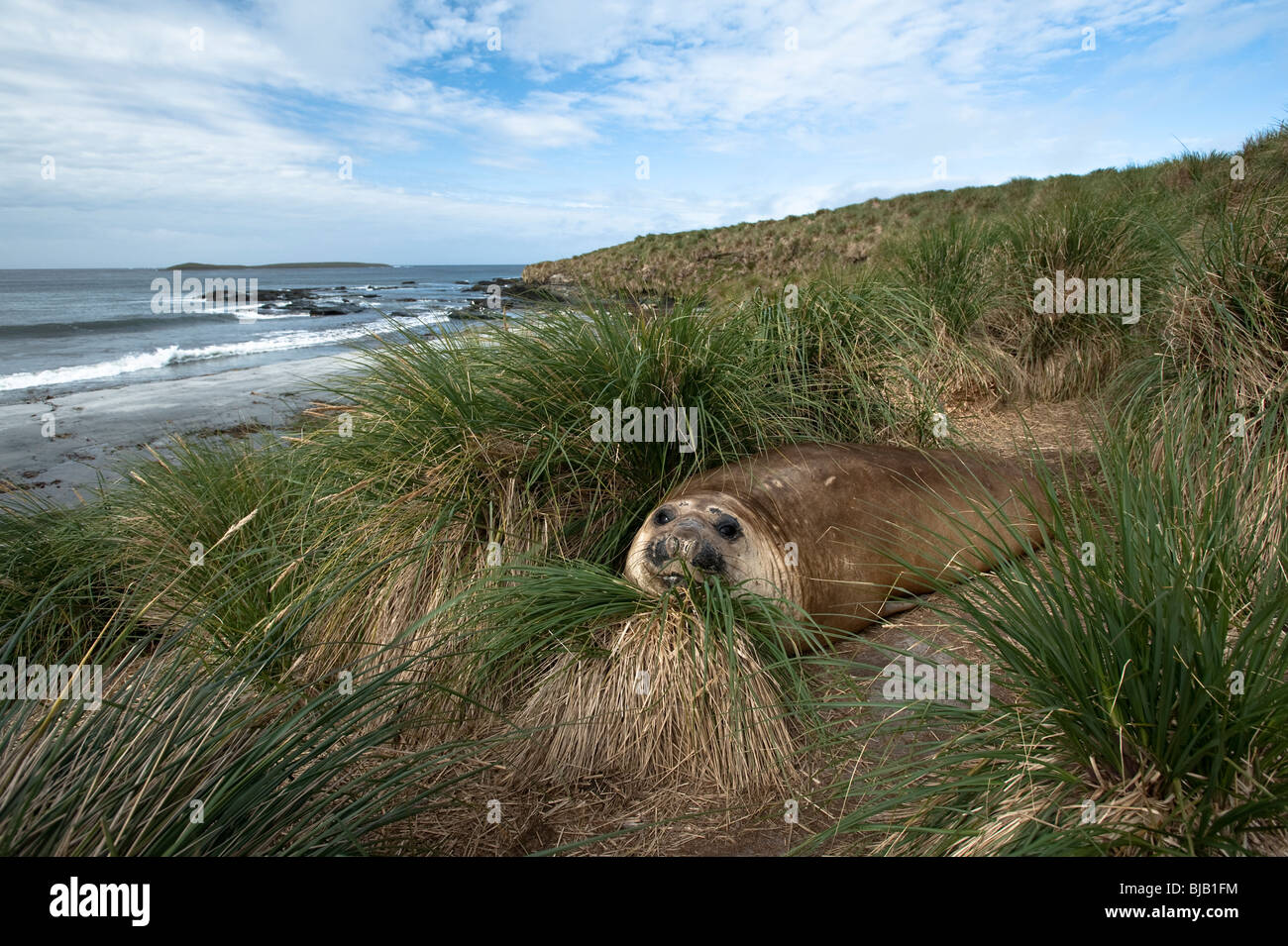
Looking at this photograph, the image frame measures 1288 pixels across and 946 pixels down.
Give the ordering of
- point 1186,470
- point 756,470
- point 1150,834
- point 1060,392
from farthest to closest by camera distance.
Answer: point 1060,392, point 756,470, point 1186,470, point 1150,834

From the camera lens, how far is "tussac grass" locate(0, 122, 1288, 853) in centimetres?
188

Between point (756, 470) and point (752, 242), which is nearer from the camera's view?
point (756, 470)

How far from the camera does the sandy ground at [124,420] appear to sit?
912cm

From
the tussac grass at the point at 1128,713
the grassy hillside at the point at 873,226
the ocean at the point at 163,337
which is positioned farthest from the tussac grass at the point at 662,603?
the ocean at the point at 163,337

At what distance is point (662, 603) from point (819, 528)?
3.69 feet

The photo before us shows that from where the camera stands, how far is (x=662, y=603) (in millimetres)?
3115

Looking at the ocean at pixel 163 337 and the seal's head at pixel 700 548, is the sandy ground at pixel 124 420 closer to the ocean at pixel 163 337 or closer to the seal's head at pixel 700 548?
the ocean at pixel 163 337

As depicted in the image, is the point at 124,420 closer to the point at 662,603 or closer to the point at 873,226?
the point at 662,603

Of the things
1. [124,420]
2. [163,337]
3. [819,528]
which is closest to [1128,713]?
[819,528]

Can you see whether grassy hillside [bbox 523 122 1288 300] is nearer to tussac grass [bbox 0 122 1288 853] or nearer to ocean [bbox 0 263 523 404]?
tussac grass [bbox 0 122 1288 853]

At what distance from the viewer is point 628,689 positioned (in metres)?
3.01

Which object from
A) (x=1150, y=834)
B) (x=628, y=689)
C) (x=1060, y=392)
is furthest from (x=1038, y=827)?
(x=1060, y=392)
